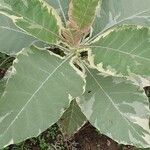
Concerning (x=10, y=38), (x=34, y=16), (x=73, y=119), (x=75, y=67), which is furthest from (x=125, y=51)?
(x=73, y=119)

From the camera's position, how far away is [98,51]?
174 centimetres

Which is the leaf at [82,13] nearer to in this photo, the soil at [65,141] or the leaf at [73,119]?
the leaf at [73,119]

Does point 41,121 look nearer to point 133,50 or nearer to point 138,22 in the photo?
point 133,50

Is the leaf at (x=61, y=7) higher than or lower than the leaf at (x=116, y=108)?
higher

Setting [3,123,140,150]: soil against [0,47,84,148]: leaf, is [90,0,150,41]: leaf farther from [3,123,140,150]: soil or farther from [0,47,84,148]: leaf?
[3,123,140,150]: soil

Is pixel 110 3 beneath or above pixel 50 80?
above

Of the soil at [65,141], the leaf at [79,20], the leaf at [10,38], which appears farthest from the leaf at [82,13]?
the soil at [65,141]

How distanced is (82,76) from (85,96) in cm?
19

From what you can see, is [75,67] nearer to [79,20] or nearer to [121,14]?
[79,20]

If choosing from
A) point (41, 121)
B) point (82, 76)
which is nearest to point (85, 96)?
point (82, 76)

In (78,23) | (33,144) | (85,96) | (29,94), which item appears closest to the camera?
(29,94)

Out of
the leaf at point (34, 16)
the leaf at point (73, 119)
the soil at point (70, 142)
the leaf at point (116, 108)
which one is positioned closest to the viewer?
the leaf at point (34, 16)

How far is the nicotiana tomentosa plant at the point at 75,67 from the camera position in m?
1.63

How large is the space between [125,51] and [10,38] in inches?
20.6
